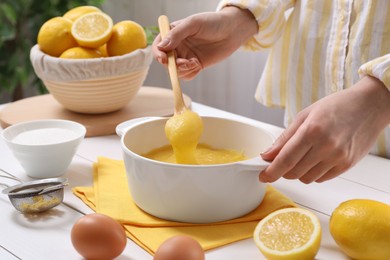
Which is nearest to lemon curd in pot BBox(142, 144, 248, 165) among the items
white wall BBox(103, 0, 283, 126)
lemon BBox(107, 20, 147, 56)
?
lemon BBox(107, 20, 147, 56)

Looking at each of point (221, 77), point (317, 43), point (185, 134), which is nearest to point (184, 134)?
point (185, 134)

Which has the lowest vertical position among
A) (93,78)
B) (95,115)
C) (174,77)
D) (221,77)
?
(221,77)

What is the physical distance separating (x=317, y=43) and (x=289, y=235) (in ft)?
2.13

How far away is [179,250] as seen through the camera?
A: 0.77 metres

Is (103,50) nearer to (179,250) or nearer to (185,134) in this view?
(185,134)

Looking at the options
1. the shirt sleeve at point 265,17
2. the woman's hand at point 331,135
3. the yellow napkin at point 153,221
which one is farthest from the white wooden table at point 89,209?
the shirt sleeve at point 265,17

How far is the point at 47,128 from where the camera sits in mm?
1230

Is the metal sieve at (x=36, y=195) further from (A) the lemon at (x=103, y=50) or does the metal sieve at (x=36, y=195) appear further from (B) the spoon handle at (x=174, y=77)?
(A) the lemon at (x=103, y=50)

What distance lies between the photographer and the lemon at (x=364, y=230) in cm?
81

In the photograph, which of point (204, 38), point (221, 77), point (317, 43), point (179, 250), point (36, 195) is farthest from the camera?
point (221, 77)

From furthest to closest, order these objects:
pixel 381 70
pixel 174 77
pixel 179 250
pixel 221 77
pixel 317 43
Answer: pixel 221 77 < pixel 317 43 < pixel 174 77 < pixel 381 70 < pixel 179 250

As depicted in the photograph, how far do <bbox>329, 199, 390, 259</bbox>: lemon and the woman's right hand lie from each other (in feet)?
1.57

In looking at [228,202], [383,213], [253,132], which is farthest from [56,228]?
[383,213]

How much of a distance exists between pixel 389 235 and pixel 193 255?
26 centimetres
